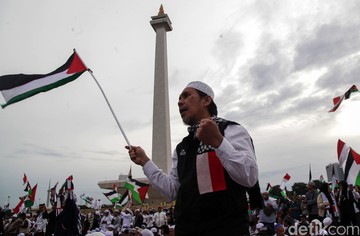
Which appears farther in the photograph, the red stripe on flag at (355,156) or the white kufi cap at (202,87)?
the red stripe on flag at (355,156)

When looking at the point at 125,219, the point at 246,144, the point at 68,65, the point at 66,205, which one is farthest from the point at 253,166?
the point at 125,219

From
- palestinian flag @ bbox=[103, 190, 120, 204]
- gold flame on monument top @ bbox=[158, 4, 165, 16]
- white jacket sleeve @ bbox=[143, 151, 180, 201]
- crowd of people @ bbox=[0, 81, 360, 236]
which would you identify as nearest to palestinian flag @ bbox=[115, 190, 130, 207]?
palestinian flag @ bbox=[103, 190, 120, 204]

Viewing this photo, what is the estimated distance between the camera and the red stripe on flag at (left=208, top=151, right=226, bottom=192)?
71.2 inches

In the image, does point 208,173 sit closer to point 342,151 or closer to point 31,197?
point 342,151

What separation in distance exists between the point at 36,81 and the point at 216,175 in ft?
9.11

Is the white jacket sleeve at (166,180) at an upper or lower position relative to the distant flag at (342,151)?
lower

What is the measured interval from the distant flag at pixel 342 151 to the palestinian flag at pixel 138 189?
918 centimetres

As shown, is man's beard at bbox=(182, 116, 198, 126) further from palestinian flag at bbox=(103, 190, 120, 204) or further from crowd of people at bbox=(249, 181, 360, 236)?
palestinian flag at bbox=(103, 190, 120, 204)

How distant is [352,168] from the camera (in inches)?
314

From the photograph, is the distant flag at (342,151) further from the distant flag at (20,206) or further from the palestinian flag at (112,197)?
the distant flag at (20,206)

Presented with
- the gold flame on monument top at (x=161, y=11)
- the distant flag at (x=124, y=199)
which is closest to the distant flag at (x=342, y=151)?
the distant flag at (x=124, y=199)

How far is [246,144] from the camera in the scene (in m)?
1.91

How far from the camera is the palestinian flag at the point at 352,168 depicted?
25.6ft

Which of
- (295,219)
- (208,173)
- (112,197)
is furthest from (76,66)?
(112,197)
